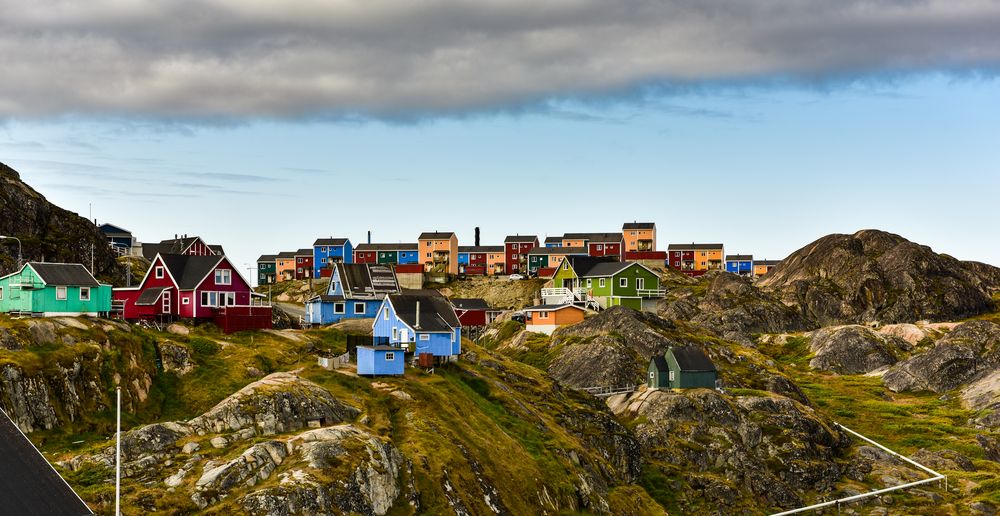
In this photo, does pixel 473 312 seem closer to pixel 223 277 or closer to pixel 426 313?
pixel 426 313

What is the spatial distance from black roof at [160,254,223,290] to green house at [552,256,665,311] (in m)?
72.1

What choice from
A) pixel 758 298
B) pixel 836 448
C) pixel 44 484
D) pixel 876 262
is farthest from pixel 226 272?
pixel 876 262

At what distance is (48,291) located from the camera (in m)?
84.7

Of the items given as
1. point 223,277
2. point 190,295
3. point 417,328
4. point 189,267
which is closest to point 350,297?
point 223,277

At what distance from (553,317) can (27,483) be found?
106 m

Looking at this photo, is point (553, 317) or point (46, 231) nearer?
point (46, 231)

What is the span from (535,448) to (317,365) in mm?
19219

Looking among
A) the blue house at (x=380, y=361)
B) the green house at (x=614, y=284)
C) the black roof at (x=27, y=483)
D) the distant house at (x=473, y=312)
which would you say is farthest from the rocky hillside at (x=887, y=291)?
the black roof at (x=27, y=483)

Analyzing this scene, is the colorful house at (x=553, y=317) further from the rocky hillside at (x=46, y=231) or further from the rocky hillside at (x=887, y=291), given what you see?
the rocky hillside at (x=46, y=231)

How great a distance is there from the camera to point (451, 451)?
7875 centimetres

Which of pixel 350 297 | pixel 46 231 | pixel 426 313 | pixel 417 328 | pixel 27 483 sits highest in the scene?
pixel 46 231

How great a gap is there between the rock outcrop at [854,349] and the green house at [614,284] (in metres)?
25.6

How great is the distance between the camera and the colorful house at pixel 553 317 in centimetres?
15112

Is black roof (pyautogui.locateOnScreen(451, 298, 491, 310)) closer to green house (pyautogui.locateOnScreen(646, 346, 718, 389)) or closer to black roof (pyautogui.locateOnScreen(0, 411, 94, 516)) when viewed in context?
green house (pyautogui.locateOnScreen(646, 346, 718, 389))
